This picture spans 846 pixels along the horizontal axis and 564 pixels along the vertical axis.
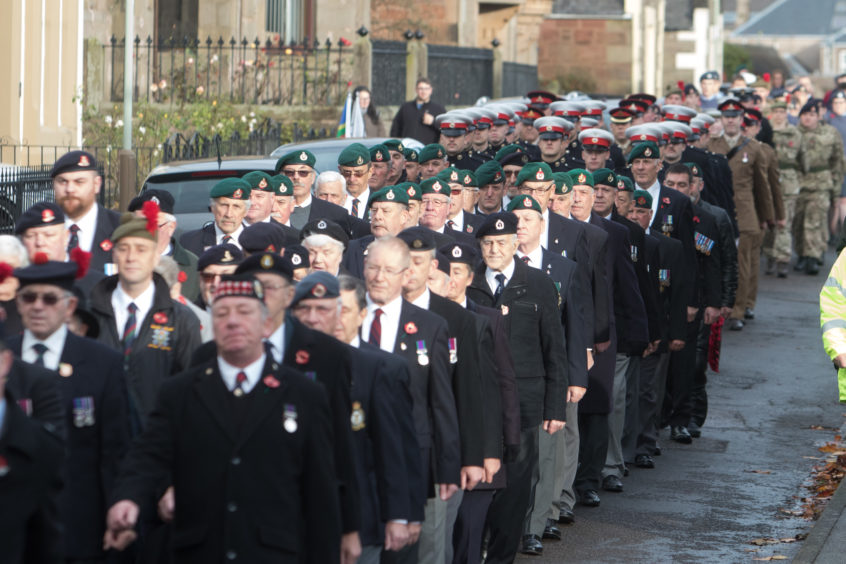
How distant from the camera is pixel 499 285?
33.3ft

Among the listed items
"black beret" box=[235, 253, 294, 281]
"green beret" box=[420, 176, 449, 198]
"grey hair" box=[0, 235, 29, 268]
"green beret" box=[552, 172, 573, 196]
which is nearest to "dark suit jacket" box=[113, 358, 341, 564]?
"black beret" box=[235, 253, 294, 281]

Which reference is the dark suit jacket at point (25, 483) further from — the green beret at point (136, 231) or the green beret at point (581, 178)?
the green beret at point (581, 178)

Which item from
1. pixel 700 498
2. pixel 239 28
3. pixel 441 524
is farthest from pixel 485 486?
pixel 239 28

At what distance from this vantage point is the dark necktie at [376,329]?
833 centimetres

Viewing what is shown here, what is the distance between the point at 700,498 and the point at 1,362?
24.5 feet

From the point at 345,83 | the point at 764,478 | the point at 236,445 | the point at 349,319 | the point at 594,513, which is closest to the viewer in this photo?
the point at 236,445

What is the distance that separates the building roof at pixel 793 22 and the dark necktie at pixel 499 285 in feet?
491

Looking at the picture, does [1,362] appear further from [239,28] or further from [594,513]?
[239,28]

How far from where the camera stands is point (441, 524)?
28.2 feet

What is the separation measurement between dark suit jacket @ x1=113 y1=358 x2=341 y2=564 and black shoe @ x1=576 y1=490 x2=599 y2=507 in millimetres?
5673

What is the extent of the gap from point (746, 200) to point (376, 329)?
1340 cm

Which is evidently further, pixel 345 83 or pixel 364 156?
pixel 345 83

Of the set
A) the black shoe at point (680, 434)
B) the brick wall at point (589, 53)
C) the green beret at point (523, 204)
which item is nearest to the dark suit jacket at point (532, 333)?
the green beret at point (523, 204)

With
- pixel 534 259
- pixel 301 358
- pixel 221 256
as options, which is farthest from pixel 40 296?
pixel 534 259
